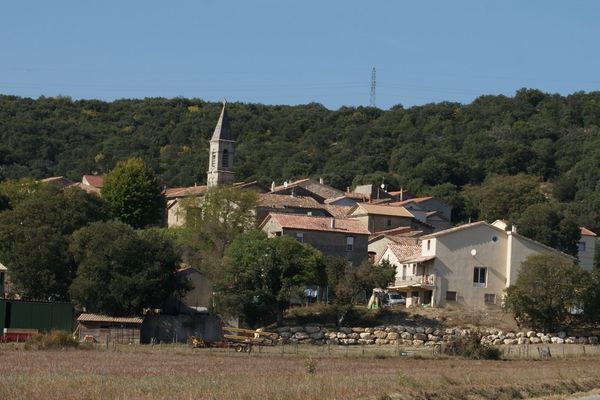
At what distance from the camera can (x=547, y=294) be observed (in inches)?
2835

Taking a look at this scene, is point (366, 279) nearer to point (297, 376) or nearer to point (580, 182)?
point (297, 376)

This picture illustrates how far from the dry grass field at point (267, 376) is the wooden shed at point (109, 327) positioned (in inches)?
486

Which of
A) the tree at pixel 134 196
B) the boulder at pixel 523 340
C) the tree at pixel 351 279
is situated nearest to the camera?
the boulder at pixel 523 340

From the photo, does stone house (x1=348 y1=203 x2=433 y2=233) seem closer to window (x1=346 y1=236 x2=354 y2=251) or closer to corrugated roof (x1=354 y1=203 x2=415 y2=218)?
corrugated roof (x1=354 y1=203 x2=415 y2=218)

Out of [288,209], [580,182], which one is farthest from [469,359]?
[580,182]

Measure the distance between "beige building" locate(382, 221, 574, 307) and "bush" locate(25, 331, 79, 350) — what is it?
105ft

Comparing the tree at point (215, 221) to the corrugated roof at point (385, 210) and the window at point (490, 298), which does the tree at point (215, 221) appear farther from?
the window at point (490, 298)

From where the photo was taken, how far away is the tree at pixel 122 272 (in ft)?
224

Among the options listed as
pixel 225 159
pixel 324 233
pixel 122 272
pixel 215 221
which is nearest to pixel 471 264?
pixel 324 233

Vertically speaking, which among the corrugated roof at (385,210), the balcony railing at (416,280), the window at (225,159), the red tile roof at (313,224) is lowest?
the balcony railing at (416,280)

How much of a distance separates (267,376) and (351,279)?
39.7 m

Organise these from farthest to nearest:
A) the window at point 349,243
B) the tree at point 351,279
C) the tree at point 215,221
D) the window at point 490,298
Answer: the window at point 349,243, the tree at point 215,221, the window at point 490,298, the tree at point 351,279

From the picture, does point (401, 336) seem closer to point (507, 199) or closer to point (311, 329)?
point (311, 329)

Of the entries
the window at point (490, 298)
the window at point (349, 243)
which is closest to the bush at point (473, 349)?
the window at point (490, 298)
